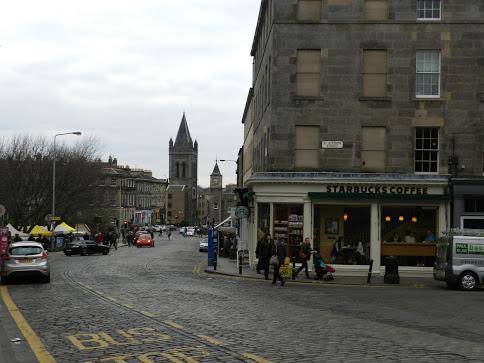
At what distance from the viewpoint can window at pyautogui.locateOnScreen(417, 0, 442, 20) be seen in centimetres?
3225

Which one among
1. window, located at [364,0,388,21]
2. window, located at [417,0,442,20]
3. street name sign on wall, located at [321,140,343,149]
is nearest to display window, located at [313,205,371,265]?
street name sign on wall, located at [321,140,343,149]

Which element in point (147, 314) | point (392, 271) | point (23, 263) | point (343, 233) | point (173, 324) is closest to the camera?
point (173, 324)

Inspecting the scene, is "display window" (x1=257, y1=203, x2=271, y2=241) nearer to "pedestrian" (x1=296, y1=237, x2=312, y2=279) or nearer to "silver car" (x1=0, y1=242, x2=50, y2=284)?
"pedestrian" (x1=296, y1=237, x2=312, y2=279)

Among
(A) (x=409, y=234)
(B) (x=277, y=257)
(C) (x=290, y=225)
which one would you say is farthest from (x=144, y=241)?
(B) (x=277, y=257)

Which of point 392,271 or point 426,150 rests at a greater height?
point 426,150

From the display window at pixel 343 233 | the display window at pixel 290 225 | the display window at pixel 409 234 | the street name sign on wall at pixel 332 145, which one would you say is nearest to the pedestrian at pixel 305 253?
the display window at pixel 290 225

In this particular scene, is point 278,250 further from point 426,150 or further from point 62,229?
point 62,229

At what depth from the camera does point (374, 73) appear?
32438 mm

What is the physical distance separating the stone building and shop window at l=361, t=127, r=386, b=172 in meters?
0.05

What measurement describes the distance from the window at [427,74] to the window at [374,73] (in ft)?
5.08

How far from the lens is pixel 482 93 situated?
31.9 meters

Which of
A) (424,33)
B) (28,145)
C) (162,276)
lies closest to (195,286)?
(162,276)

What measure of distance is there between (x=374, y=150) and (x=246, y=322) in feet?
61.7

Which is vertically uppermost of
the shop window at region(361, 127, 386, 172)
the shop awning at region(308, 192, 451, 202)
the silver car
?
the shop window at region(361, 127, 386, 172)
